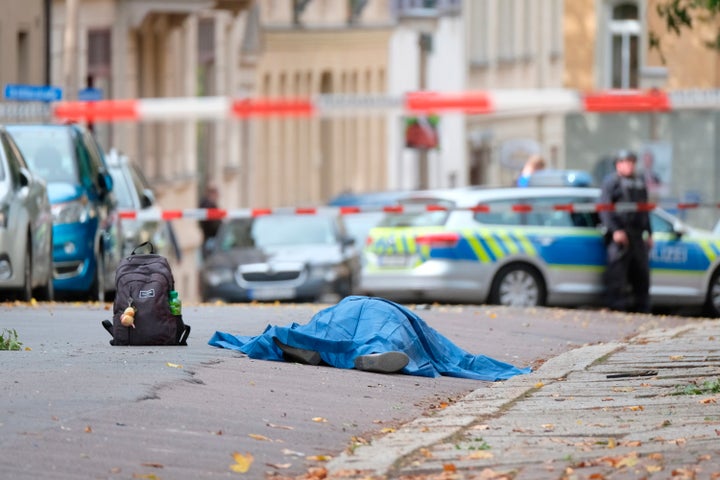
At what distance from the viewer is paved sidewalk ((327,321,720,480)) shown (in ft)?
31.1

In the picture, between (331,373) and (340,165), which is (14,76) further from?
(331,373)

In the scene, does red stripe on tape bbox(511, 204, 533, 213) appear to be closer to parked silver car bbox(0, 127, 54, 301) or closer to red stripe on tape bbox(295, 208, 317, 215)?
red stripe on tape bbox(295, 208, 317, 215)

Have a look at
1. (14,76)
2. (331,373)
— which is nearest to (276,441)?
(331,373)

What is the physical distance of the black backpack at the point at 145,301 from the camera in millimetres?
13242

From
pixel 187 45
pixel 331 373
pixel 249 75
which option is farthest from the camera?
pixel 249 75

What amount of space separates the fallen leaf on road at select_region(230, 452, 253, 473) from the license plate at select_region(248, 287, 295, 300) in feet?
56.1

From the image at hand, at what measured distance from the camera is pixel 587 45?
55.4 m

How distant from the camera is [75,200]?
69.8 ft

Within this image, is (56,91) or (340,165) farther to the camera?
(340,165)

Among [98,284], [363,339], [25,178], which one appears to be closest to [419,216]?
[98,284]

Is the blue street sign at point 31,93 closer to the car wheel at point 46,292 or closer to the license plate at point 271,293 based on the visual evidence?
the license plate at point 271,293

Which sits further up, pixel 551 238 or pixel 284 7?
pixel 284 7

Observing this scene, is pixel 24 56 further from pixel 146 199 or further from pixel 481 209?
pixel 481 209

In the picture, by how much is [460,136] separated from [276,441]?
4411 cm
